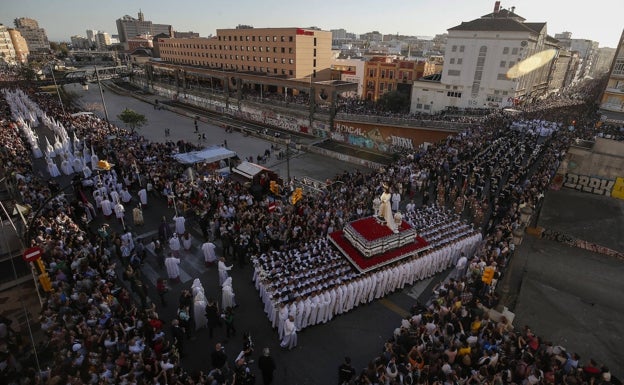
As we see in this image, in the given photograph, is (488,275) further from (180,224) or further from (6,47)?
(6,47)

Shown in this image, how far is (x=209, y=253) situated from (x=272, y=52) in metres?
52.5

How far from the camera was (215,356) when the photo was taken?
8.85 m

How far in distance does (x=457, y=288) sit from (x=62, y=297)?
12254 mm

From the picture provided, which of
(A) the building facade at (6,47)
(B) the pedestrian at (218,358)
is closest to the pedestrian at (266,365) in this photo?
(B) the pedestrian at (218,358)

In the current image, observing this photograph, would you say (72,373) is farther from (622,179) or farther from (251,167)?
(622,179)

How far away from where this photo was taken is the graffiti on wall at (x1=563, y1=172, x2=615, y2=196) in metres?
21.8

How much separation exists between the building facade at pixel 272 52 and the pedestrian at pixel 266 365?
49.7 m

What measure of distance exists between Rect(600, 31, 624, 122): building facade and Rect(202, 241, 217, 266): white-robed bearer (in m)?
58.9

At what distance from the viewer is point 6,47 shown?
408 ft

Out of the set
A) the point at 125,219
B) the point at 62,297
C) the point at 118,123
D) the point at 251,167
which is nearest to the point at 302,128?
the point at 251,167

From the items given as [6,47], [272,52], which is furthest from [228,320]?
[6,47]

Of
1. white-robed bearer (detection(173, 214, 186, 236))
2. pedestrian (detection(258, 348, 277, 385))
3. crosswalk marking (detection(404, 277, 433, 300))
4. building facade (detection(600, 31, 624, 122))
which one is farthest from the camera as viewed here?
building facade (detection(600, 31, 624, 122))

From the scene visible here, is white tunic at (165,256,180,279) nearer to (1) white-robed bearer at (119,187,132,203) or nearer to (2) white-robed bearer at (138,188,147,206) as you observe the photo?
(2) white-robed bearer at (138,188,147,206)

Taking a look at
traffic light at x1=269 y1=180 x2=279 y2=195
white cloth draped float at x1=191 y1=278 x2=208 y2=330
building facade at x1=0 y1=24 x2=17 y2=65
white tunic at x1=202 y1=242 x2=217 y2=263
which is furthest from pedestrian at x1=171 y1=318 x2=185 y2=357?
building facade at x1=0 y1=24 x2=17 y2=65
